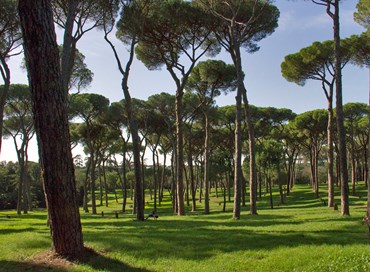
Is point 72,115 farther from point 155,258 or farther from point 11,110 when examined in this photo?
point 155,258

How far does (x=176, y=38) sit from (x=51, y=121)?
56.5 ft

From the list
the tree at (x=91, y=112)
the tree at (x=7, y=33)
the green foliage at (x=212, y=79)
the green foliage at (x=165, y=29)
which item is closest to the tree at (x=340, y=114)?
the green foliage at (x=165, y=29)

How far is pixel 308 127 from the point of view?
1513 inches

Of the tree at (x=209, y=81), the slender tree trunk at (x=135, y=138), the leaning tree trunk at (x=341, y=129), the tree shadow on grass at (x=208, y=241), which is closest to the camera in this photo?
the tree shadow on grass at (x=208, y=241)

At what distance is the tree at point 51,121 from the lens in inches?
274

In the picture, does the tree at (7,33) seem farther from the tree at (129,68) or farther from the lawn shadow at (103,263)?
the lawn shadow at (103,263)

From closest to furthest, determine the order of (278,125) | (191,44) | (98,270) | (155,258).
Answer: (98,270), (155,258), (191,44), (278,125)

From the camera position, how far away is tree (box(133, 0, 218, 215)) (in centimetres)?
2105

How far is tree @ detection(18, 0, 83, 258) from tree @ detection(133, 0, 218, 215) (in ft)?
42.8

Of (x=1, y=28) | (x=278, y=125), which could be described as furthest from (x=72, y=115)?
(x=278, y=125)

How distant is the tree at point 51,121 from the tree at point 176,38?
514 inches

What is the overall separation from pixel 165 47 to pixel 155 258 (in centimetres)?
1794

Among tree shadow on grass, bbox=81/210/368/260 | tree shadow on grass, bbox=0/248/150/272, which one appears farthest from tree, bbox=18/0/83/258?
tree shadow on grass, bbox=81/210/368/260

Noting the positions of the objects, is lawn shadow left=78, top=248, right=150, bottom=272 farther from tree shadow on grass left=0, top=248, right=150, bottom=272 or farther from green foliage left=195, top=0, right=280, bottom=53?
green foliage left=195, top=0, right=280, bottom=53
